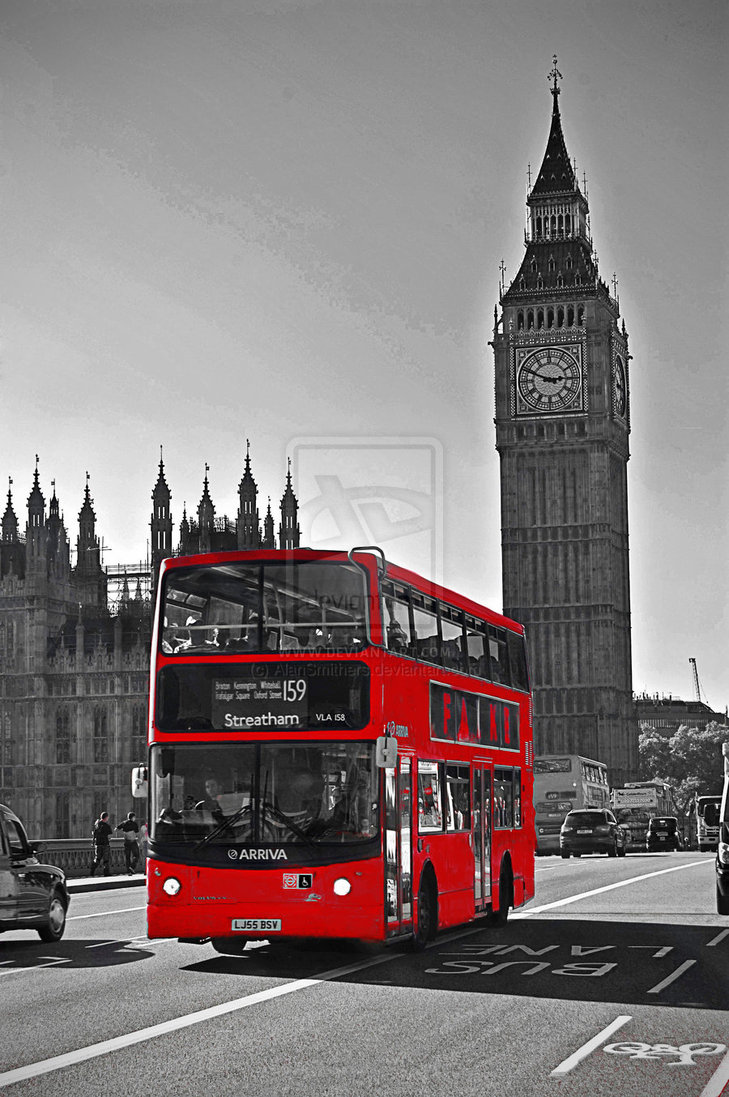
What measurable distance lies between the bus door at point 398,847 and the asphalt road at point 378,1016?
0.46 m

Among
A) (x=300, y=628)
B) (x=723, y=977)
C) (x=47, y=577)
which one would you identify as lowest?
(x=723, y=977)

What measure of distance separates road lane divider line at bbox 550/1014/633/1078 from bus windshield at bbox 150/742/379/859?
13.0 feet

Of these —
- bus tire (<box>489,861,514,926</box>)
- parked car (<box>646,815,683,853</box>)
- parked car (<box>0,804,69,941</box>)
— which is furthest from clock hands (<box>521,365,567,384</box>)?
parked car (<box>0,804,69,941</box>)

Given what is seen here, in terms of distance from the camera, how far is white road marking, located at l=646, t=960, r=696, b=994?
13.6m

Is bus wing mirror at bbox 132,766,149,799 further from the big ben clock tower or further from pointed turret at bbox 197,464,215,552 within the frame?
the big ben clock tower

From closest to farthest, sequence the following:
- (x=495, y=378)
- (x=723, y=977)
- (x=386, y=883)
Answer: (x=723, y=977)
(x=386, y=883)
(x=495, y=378)

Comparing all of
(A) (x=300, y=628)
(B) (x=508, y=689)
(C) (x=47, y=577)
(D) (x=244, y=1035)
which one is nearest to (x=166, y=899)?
(A) (x=300, y=628)

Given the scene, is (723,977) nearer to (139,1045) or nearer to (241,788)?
(241,788)

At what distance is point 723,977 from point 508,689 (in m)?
7.31

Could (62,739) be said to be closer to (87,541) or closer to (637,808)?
(87,541)

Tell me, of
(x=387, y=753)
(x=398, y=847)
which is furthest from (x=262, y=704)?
(x=398, y=847)

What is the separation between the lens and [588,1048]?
10.6m

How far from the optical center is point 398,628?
16.5m

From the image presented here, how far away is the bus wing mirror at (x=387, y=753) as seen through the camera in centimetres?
1513
